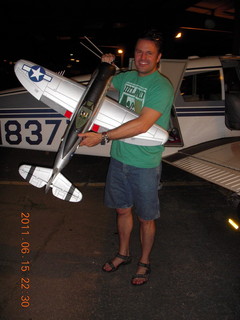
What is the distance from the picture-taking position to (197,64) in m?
4.50

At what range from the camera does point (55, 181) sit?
2473 millimetres

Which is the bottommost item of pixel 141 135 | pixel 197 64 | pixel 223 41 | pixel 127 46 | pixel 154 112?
pixel 141 135

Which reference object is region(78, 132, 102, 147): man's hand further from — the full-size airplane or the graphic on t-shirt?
the full-size airplane

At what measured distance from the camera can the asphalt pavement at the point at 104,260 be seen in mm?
2105

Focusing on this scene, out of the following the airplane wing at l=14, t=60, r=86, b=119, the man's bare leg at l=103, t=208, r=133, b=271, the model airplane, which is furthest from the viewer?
the airplane wing at l=14, t=60, r=86, b=119

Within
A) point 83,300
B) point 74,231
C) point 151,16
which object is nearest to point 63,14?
point 151,16

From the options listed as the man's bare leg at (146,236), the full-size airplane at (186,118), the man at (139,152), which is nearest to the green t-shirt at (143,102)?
the man at (139,152)

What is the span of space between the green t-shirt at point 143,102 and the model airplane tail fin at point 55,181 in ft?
1.74

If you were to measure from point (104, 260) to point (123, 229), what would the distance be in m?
0.44

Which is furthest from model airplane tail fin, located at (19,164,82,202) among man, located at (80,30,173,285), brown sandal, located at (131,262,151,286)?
brown sandal, located at (131,262,151,286)

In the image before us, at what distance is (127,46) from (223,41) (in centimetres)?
1217

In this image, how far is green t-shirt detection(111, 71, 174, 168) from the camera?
6.41ft

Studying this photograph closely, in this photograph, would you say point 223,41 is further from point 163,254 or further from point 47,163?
point 163,254

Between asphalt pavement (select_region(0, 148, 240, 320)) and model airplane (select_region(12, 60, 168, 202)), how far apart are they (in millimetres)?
724
